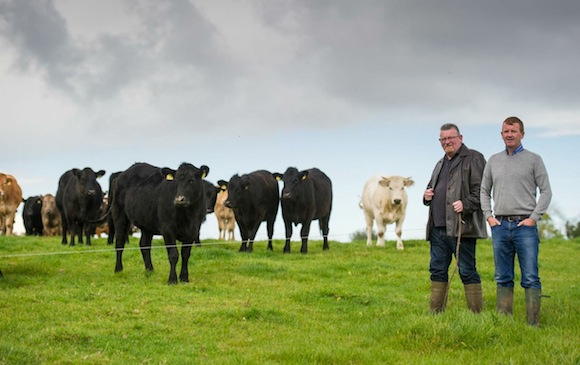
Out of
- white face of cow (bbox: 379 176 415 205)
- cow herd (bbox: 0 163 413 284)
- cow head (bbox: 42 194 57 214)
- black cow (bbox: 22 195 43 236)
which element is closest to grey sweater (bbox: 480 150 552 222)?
cow herd (bbox: 0 163 413 284)

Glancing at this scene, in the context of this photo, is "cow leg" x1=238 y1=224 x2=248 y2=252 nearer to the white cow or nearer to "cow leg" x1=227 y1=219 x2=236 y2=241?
the white cow

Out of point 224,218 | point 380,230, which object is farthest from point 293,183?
point 224,218

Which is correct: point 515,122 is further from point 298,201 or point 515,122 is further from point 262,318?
point 298,201

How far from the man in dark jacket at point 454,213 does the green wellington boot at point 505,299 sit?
24cm

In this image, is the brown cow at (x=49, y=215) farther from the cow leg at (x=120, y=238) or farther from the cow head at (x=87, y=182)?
the cow leg at (x=120, y=238)

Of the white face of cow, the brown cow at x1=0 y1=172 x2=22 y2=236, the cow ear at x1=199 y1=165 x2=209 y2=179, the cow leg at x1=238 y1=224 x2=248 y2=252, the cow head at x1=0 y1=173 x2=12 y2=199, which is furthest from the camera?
the brown cow at x1=0 y1=172 x2=22 y2=236

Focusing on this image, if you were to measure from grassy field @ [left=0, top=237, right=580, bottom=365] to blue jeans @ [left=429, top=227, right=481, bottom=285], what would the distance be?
17.3 inches

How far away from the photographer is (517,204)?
839 cm

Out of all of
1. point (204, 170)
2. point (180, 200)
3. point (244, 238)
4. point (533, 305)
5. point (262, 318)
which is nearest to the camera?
point (533, 305)

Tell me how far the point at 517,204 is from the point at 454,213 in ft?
2.40

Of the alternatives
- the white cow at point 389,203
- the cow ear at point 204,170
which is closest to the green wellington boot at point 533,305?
the cow ear at point 204,170

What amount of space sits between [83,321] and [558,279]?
33.4 ft

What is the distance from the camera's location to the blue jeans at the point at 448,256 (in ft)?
29.0

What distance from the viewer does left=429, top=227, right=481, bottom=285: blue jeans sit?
348 inches
